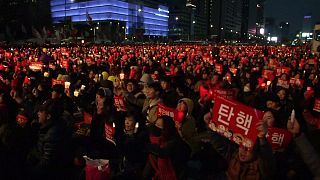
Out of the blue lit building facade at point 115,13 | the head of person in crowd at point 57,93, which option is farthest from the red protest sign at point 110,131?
the blue lit building facade at point 115,13

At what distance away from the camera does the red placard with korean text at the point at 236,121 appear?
13.4 ft

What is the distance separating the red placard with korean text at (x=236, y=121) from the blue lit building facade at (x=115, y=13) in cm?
10300

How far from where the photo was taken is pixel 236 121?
4324 millimetres

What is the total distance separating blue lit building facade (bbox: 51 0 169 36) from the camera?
11525 centimetres

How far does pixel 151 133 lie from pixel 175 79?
499cm

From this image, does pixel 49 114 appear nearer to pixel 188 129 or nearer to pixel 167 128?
pixel 167 128

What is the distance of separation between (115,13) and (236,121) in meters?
115

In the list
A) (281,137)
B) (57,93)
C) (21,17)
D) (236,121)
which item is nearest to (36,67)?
(57,93)

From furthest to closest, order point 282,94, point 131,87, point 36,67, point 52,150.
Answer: point 36,67, point 131,87, point 282,94, point 52,150

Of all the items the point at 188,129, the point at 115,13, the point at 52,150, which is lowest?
the point at 52,150

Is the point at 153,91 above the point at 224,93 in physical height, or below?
above

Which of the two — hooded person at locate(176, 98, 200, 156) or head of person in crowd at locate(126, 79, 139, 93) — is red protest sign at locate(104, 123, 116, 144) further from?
head of person in crowd at locate(126, 79, 139, 93)

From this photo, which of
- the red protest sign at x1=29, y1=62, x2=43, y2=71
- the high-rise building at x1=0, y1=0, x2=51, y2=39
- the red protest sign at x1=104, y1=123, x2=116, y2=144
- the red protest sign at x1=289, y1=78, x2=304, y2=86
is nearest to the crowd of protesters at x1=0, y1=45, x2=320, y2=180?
the red protest sign at x1=104, y1=123, x2=116, y2=144

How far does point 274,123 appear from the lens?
5.48 meters
